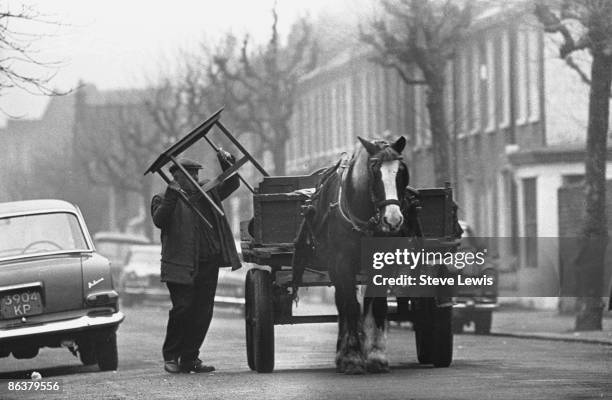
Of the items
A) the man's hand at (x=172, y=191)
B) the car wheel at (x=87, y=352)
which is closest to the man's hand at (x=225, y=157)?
the man's hand at (x=172, y=191)

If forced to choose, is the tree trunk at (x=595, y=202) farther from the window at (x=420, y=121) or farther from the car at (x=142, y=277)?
the window at (x=420, y=121)

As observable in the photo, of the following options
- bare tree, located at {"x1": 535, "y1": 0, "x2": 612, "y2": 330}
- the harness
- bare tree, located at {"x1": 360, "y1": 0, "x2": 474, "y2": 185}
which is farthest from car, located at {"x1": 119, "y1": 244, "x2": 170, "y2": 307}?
the harness

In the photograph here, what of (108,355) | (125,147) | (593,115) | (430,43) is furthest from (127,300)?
(125,147)

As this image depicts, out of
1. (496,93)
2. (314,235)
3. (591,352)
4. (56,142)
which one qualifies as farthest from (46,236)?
(56,142)

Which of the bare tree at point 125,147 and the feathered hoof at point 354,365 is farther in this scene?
the bare tree at point 125,147

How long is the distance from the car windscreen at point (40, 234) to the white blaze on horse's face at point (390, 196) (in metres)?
5.01

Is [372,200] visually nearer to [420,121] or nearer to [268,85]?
[420,121]

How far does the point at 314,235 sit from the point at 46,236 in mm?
4139

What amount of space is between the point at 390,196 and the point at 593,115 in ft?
45.8

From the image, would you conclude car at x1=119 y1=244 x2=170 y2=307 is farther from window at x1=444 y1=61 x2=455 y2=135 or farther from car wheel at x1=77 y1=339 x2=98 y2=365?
car wheel at x1=77 y1=339 x2=98 y2=365

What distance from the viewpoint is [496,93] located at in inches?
1923

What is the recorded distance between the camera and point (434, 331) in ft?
52.9

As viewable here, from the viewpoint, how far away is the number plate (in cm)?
1775

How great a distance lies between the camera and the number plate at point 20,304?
17.8 meters
